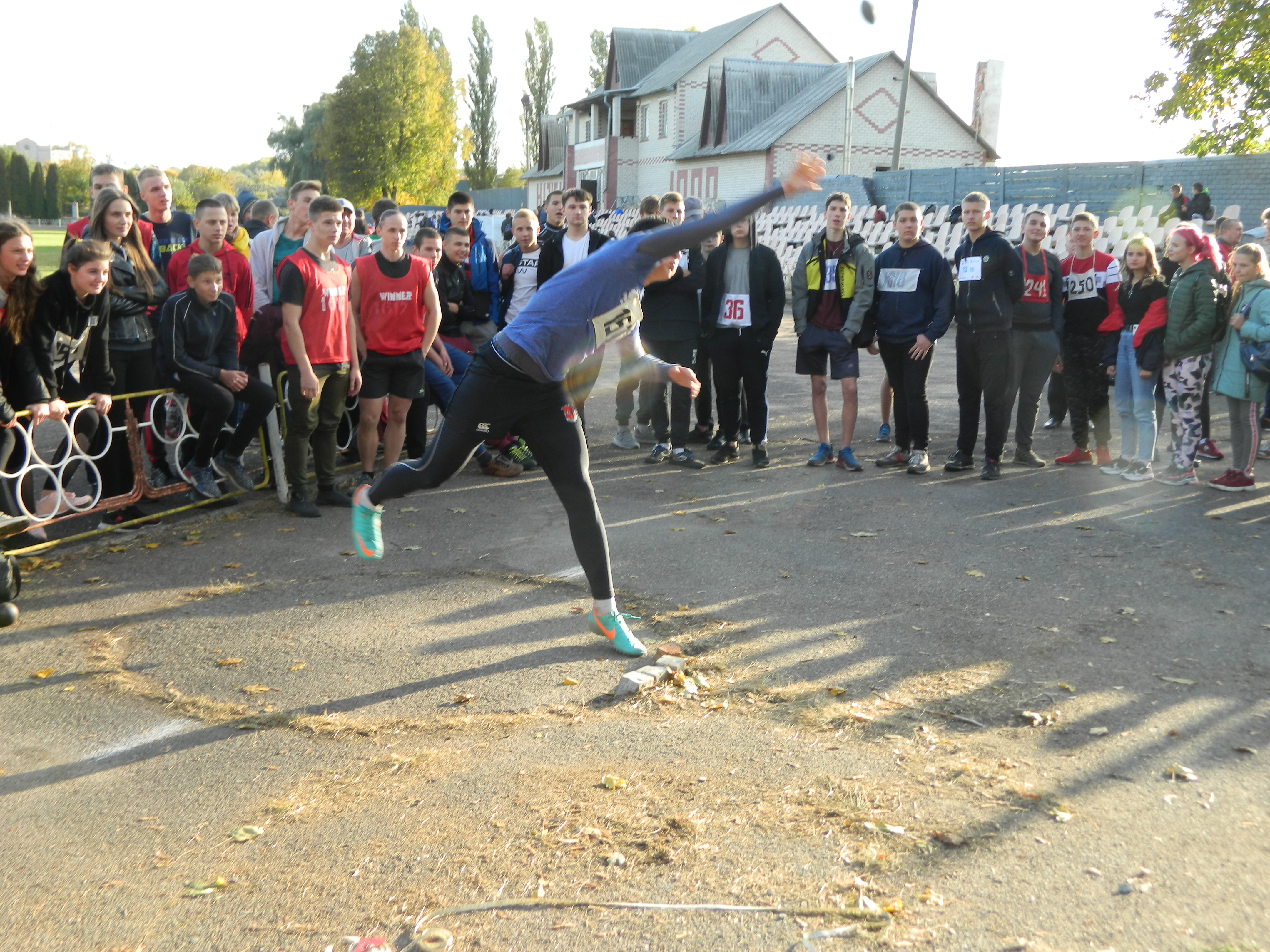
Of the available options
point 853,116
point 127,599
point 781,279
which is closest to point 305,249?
point 127,599

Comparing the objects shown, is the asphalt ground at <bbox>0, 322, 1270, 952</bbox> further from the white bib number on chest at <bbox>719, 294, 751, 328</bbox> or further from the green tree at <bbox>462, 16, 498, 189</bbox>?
the green tree at <bbox>462, 16, 498, 189</bbox>

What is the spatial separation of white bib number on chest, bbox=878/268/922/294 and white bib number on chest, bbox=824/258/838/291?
1.20 feet

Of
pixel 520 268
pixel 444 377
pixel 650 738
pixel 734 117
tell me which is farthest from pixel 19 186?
pixel 650 738

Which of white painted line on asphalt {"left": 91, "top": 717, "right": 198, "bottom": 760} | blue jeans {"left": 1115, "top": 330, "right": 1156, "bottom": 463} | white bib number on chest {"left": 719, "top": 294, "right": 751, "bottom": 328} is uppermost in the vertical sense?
white bib number on chest {"left": 719, "top": 294, "right": 751, "bottom": 328}

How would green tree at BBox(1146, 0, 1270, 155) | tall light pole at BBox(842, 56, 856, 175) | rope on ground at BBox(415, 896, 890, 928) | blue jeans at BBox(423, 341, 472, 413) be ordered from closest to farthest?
1. rope on ground at BBox(415, 896, 890, 928)
2. blue jeans at BBox(423, 341, 472, 413)
3. green tree at BBox(1146, 0, 1270, 155)
4. tall light pole at BBox(842, 56, 856, 175)

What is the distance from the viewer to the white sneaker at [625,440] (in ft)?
34.1

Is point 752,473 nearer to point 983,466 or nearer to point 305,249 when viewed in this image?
point 983,466

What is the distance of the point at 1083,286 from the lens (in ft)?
31.8

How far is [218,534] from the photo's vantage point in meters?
7.38

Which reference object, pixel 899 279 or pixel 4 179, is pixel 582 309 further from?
→ pixel 4 179

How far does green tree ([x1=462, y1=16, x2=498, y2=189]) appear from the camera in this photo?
3337 inches

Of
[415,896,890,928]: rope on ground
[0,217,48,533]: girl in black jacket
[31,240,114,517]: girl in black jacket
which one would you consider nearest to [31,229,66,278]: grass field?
[31,240,114,517]: girl in black jacket

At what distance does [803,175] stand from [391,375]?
454cm

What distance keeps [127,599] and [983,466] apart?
277 inches
